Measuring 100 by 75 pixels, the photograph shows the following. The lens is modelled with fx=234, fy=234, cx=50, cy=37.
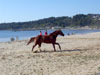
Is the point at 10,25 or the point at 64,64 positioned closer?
the point at 64,64

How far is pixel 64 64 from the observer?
1136 centimetres

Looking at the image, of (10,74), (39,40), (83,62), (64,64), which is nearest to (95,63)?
(83,62)

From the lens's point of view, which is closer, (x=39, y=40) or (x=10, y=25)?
(x=39, y=40)

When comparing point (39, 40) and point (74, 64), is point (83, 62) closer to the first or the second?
point (74, 64)

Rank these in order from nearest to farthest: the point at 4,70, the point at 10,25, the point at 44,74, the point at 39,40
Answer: the point at 44,74 → the point at 4,70 → the point at 39,40 → the point at 10,25

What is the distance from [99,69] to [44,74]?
93.7 inches

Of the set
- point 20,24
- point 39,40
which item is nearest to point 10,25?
point 20,24

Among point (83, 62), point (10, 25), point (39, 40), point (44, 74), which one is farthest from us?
point (10, 25)

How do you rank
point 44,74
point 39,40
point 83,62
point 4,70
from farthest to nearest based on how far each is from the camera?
point 39,40 < point 83,62 < point 4,70 < point 44,74

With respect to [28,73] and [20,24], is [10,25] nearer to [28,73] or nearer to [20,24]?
[20,24]

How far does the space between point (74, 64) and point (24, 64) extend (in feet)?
8.02

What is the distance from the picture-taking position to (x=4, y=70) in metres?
10.1

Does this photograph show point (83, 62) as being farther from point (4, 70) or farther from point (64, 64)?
point (4, 70)

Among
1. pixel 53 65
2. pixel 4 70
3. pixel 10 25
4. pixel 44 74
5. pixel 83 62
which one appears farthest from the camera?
pixel 10 25
